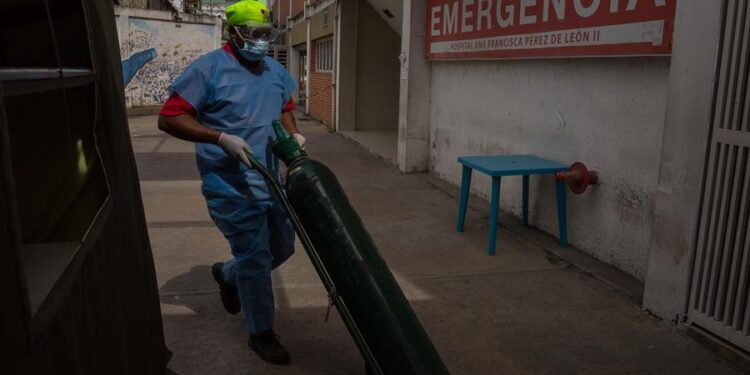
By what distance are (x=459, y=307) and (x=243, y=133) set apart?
176 cm

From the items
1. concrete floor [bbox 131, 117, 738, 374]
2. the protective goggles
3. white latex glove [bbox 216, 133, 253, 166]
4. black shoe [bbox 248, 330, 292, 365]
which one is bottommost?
concrete floor [bbox 131, 117, 738, 374]

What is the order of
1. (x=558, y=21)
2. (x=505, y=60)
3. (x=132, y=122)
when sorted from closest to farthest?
1. (x=558, y=21)
2. (x=505, y=60)
3. (x=132, y=122)

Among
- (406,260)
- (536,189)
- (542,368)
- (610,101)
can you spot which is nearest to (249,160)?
(542,368)

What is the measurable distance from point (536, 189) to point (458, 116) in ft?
6.58

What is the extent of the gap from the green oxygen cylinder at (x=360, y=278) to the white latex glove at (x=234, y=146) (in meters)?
0.42

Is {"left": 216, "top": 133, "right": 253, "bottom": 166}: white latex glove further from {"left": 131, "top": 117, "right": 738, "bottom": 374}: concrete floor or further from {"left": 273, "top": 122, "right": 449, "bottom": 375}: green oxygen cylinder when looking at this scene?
{"left": 131, "top": 117, "right": 738, "bottom": 374}: concrete floor

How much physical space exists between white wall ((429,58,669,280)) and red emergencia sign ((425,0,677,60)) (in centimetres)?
16

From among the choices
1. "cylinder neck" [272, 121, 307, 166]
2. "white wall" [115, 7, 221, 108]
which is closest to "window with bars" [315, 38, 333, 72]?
"white wall" [115, 7, 221, 108]

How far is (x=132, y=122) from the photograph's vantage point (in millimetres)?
15227

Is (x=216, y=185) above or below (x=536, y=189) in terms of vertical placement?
above

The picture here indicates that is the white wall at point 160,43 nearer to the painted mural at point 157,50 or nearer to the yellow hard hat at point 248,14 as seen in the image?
the painted mural at point 157,50

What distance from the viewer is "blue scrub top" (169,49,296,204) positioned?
2967 mm

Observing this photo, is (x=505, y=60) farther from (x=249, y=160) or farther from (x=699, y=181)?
(x=249, y=160)

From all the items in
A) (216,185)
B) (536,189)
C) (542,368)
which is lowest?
(542,368)
